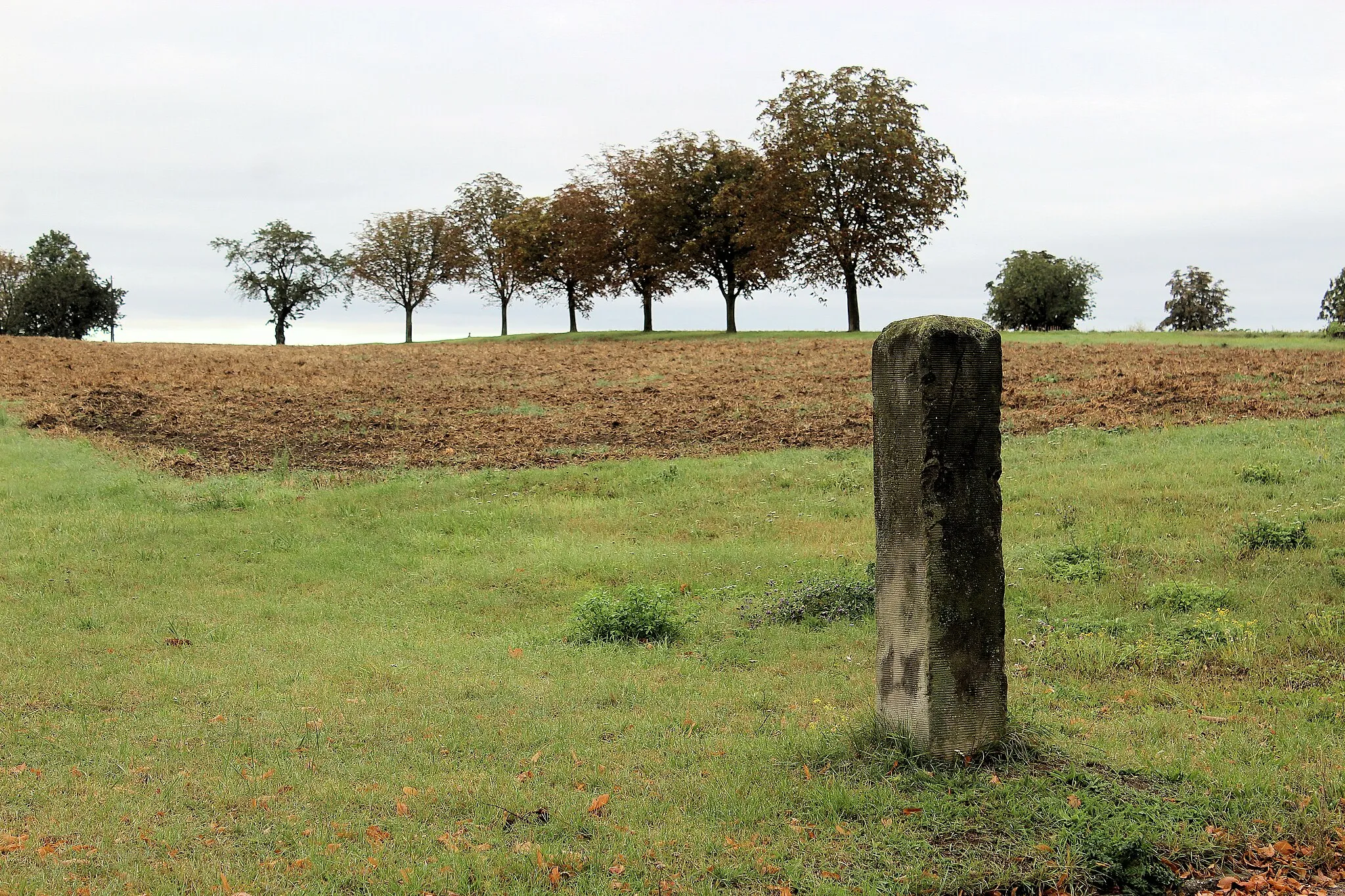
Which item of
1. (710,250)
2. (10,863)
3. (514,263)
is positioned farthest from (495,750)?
(514,263)

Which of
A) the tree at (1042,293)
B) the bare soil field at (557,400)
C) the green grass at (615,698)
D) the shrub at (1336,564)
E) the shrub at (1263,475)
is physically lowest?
the green grass at (615,698)

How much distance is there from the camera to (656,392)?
30.4m

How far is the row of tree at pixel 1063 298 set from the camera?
7850 centimetres

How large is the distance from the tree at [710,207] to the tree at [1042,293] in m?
26.8

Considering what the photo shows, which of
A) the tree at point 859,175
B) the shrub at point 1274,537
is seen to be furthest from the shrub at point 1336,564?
the tree at point 859,175

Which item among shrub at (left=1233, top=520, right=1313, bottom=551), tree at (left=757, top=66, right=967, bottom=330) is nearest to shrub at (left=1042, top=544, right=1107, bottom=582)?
shrub at (left=1233, top=520, right=1313, bottom=551)

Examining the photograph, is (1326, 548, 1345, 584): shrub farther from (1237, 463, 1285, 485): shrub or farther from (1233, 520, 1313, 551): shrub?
(1237, 463, 1285, 485): shrub

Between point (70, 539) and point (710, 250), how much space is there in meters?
49.2

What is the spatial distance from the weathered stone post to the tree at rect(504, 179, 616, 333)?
5873cm

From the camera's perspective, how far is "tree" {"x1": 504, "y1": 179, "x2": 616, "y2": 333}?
64.4 metres

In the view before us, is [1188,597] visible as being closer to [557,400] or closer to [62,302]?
[557,400]

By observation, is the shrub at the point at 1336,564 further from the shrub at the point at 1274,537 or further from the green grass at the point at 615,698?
the shrub at the point at 1274,537

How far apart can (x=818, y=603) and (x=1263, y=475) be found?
28.8 ft

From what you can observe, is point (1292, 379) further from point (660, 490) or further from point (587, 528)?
point (587, 528)
